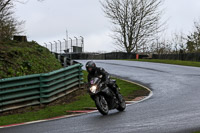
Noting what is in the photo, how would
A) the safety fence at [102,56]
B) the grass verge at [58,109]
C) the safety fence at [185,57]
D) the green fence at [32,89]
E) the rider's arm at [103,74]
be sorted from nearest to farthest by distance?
the rider's arm at [103,74] → the grass verge at [58,109] → the green fence at [32,89] → the safety fence at [185,57] → the safety fence at [102,56]

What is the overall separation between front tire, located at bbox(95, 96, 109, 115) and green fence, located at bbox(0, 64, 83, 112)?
11.7 feet

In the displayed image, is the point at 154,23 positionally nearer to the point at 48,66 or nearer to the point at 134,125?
the point at 48,66

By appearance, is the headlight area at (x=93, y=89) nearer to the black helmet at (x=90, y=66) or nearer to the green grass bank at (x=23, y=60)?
the black helmet at (x=90, y=66)

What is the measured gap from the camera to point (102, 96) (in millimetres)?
10789

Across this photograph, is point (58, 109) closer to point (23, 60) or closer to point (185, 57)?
point (23, 60)

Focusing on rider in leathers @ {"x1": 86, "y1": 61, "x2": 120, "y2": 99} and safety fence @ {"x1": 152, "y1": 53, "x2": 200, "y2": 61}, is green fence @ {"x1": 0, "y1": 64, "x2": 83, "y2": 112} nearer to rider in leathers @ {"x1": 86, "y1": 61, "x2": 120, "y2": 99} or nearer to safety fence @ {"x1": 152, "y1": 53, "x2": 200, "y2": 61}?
rider in leathers @ {"x1": 86, "y1": 61, "x2": 120, "y2": 99}

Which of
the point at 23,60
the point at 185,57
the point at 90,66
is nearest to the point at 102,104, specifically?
the point at 90,66

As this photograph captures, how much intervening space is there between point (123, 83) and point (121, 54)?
2723 centimetres

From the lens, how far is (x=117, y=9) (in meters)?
55.7

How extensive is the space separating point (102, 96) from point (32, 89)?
12.1 feet

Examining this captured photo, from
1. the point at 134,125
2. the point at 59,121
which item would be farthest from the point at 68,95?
the point at 134,125

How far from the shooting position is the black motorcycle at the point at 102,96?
10.5 meters

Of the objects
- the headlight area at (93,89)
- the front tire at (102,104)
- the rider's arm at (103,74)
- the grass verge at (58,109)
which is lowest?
the grass verge at (58,109)

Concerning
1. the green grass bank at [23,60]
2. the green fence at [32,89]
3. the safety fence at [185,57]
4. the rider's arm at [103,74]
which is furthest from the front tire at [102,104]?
the safety fence at [185,57]
